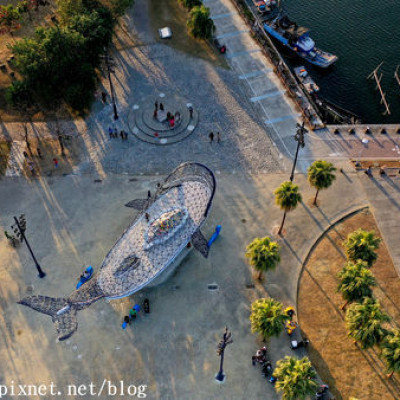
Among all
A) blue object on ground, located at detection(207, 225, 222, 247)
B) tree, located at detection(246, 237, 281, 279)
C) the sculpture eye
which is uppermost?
tree, located at detection(246, 237, 281, 279)

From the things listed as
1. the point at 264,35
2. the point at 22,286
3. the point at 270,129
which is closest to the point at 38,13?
the point at 264,35

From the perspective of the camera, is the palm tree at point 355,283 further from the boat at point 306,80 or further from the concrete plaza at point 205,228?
the boat at point 306,80

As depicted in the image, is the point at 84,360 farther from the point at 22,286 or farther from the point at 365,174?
the point at 365,174

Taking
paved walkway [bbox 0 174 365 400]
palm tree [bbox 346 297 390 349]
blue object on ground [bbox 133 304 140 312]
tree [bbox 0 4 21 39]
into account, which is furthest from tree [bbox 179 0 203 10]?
palm tree [bbox 346 297 390 349]

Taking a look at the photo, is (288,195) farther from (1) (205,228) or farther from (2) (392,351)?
(2) (392,351)

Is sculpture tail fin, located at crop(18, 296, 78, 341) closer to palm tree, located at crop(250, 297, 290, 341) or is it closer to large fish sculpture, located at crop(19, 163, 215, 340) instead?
large fish sculpture, located at crop(19, 163, 215, 340)
